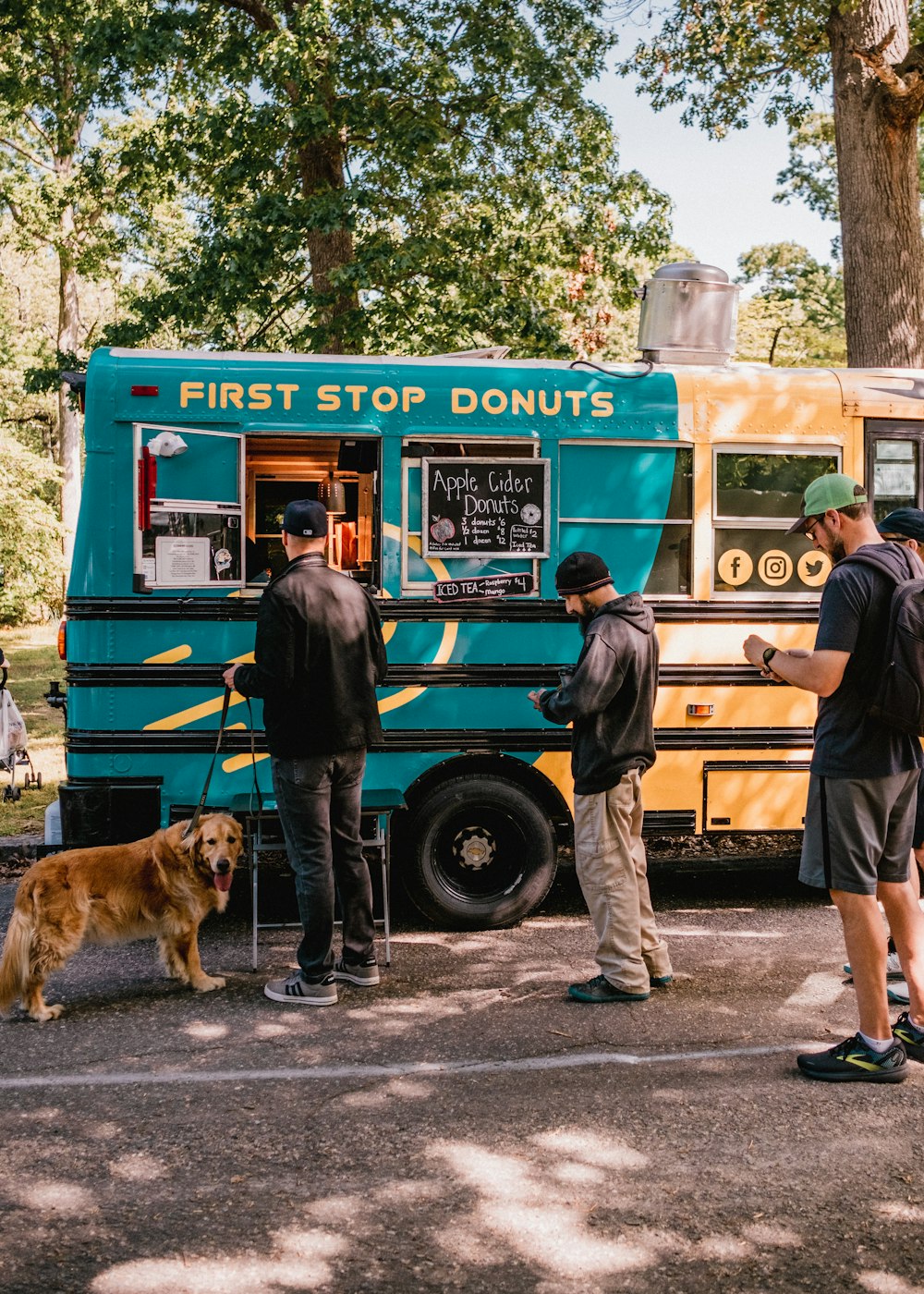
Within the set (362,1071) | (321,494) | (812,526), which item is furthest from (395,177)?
(362,1071)

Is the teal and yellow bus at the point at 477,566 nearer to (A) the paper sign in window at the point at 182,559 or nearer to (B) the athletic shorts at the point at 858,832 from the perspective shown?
(A) the paper sign in window at the point at 182,559

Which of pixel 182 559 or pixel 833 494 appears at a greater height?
pixel 833 494

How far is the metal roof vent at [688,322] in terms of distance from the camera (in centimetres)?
741

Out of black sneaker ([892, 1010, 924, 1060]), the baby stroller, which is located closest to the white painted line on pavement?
black sneaker ([892, 1010, 924, 1060])

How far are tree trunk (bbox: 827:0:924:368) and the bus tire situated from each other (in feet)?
19.8

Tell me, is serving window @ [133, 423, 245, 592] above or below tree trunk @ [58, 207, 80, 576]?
below

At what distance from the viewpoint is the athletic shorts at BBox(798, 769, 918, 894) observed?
4.64m

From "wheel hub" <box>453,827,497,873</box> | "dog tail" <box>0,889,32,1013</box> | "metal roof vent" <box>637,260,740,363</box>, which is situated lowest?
"dog tail" <box>0,889,32,1013</box>

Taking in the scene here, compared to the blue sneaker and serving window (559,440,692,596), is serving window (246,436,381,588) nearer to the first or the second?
serving window (559,440,692,596)

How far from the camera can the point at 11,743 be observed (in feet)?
33.0

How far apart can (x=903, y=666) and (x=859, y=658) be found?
16cm

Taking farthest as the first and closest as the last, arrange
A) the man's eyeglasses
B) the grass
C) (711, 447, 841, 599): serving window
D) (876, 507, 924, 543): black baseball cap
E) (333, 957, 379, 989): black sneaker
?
the grass, (711, 447, 841, 599): serving window, (333, 957, 379, 989): black sneaker, (876, 507, 924, 543): black baseball cap, the man's eyeglasses

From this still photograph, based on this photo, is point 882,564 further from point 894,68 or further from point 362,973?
point 894,68

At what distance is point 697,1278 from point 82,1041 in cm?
281
